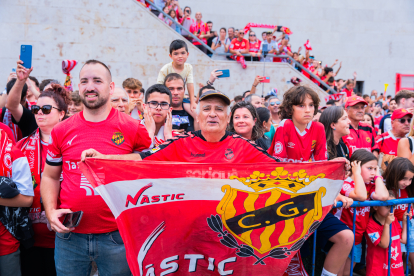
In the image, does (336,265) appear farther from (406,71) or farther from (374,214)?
(406,71)

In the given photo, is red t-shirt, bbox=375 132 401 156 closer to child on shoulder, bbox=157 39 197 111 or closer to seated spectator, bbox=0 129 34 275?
child on shoulder, bbox=157 39 197 111

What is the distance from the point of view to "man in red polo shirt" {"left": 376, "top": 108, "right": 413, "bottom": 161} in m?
5.28

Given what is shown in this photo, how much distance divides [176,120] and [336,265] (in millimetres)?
2682

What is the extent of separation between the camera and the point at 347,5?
20.2 metres

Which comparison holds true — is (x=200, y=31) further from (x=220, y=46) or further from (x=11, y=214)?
(x=11, y=214)

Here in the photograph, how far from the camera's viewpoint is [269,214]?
2.66 m

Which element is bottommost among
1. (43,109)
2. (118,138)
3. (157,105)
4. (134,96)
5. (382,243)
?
(382,243)

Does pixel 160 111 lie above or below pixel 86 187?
above

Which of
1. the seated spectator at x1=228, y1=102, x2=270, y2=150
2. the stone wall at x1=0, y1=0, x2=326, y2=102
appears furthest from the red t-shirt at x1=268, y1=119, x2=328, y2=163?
the stone wall at x1=0, y1=0, x2=326, y2=102

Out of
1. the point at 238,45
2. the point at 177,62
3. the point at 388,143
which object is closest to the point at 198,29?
the point at 238,45

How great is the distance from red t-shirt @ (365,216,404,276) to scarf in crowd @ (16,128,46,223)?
11.5ft

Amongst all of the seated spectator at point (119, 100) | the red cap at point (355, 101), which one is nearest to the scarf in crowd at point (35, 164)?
the seated spectator at point (119, 100)

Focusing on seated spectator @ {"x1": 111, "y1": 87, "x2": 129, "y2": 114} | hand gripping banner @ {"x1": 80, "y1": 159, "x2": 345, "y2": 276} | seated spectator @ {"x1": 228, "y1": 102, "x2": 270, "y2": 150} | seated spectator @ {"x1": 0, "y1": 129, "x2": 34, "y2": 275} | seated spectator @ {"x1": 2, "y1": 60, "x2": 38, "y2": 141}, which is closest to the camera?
hand gripping banner @ {"x1": 80, "y1": 159, "x2": 345, "y2": 276}

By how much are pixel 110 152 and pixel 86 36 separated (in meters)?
9.94
